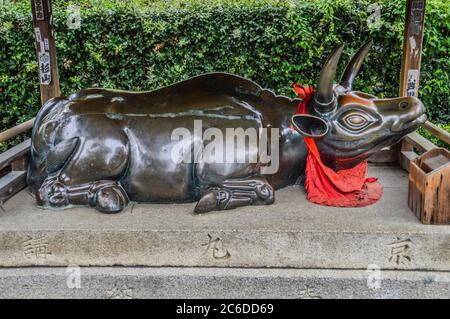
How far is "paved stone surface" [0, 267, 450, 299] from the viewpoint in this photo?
3430 mm

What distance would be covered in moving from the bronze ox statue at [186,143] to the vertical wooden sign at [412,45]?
114cm

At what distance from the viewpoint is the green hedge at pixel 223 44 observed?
285 inches

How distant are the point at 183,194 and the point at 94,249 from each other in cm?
77

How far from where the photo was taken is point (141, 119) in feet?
13.4

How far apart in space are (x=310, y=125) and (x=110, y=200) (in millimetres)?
1516

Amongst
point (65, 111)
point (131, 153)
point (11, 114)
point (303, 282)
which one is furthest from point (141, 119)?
point (11, 114)

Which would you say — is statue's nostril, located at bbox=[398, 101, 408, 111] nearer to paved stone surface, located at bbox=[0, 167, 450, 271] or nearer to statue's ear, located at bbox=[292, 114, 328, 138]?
statue's ear, located at bbox=[292, 114, 328, 138]

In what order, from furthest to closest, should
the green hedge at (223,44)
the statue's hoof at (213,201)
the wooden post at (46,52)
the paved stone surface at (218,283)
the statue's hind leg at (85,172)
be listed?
1. the green hedge at (223,44)
2. the wooden post at (46,52)
3. the statue's hind leg at (85,172)
4. the statue's hoof at (213,201)
5. the paved stone surface at (218,283)

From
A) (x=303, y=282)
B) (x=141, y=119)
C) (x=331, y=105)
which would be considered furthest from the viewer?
(x=141, y=119)

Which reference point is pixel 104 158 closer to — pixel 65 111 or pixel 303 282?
pixel 65 111

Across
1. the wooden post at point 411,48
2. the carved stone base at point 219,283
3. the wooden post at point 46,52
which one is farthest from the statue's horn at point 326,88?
the wooden post at point 46,52

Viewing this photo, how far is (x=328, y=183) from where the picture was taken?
399 cm

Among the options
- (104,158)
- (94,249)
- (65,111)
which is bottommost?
(94,249)

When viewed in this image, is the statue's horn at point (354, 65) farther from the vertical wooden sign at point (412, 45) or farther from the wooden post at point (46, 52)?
the wooden post at point (46, 52)
